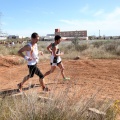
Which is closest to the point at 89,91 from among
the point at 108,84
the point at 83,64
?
the point at 108,84

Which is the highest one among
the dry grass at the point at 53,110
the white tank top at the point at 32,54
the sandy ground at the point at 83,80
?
the white tank top at the point at 32,54

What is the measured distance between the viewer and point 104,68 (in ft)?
41.7

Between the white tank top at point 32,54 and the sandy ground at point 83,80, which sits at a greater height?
the white tank top at point 32,54

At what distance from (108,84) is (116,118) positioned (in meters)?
3.89

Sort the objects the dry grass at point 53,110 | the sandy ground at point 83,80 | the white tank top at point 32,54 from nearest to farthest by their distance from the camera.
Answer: the dry grass at point 53,110
the white tank top at point 32,54
the sandy ground at point 83,80

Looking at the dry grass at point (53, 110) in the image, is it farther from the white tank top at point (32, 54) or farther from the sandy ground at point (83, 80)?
the white tank top at point (32, 54)

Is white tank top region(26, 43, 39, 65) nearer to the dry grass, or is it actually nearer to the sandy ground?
the sandy ground

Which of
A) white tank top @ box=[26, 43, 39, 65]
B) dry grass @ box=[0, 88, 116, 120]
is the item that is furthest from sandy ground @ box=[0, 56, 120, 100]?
dry grass @ box=[0, 88, 116, 120]

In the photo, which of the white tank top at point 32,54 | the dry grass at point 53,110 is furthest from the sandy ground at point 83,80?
the dry grass at point 53,110

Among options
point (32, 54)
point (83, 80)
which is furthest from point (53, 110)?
point (83, 80)

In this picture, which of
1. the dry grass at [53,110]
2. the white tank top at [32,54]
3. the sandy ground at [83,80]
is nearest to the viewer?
the dry grass at [53,110]

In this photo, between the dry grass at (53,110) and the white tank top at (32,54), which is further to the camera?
the white tank top at (32,54)

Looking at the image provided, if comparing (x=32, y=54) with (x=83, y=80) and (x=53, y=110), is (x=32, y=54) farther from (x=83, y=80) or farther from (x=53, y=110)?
(x=53, y=110)

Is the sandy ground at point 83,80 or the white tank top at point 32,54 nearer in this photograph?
the white tank top at point 32,54
